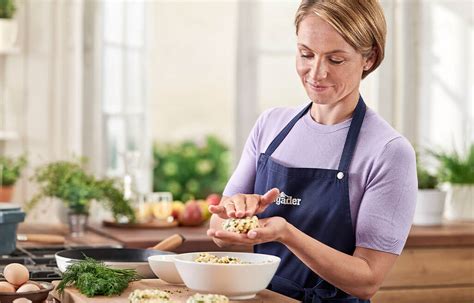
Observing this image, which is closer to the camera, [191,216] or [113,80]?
[191,216]

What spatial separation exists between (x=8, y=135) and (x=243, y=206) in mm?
3422

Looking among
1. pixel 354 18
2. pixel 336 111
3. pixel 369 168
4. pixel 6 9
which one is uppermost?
pixel 6 9

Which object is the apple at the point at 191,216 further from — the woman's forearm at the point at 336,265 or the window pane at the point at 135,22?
the woman's forearm at the point at 336,265

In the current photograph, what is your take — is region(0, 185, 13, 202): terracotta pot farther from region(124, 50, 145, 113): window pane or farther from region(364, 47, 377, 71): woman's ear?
region(364, 47, 377, 71): woman's ear

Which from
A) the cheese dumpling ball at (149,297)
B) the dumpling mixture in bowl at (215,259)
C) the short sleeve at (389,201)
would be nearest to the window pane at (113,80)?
the short sleeve at (389,201)

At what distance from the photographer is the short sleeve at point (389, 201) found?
263 centimetres

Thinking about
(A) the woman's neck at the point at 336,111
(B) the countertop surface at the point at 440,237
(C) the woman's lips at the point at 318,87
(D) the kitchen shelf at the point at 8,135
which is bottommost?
(B) the countertop surface at the point at 440,237

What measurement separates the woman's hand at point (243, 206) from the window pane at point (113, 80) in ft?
11.4

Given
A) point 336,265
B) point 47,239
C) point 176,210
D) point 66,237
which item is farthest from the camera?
point 176,210

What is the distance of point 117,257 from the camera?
2895 millimetres

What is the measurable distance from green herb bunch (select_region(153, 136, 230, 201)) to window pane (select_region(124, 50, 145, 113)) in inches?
162

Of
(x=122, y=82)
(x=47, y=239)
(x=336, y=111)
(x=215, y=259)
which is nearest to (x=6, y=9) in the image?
(x=122, y=82)

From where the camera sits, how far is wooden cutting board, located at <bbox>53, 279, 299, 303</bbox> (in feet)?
7.79

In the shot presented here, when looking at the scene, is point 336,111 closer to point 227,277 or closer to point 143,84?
point 227,277
